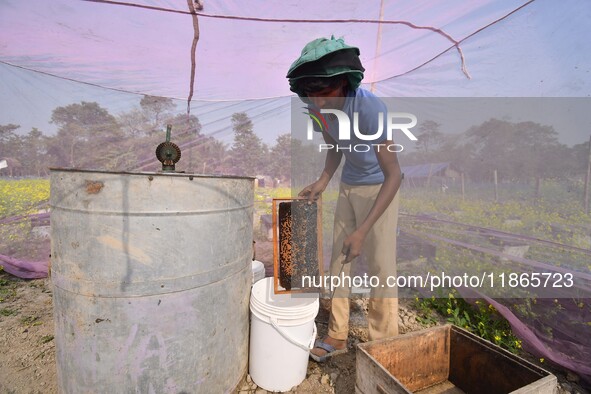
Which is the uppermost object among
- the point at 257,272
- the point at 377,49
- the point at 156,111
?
the point at 377,49

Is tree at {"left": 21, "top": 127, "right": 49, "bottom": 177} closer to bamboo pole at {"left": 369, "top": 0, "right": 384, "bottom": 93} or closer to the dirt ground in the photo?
the dirt ground

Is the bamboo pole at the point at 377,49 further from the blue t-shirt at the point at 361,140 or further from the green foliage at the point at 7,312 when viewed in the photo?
the green foliage at the point at 7,312

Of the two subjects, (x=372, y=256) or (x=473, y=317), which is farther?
(x=473, y=317)

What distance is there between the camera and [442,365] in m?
2.20

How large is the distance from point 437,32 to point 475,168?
1599mm

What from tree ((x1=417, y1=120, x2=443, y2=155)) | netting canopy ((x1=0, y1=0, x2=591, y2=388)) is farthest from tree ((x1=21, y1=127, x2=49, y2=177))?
tree ((x1=417, y1=120, x2=443, y2=155))

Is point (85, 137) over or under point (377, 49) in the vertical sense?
under

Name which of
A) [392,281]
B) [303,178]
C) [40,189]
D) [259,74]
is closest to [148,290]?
[392,281]

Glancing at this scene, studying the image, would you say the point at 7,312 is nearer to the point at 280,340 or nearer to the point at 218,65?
the point at 280,340

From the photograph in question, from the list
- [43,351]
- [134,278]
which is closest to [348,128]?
[134,278]

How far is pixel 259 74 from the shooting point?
4070 millimetres

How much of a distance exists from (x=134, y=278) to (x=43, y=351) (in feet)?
6.49

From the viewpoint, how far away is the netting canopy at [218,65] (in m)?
2.43

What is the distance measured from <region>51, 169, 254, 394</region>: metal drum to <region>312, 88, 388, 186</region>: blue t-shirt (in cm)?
124
